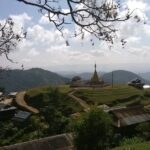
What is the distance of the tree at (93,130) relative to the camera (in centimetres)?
2759

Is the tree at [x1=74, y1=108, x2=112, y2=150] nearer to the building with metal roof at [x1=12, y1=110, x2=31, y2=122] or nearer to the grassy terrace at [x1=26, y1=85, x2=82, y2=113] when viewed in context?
the building with metal roof at [x1=12, y1=110, x2=31, y2=122]

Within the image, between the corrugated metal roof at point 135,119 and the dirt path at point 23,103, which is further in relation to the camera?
the dirt path at point 23,103

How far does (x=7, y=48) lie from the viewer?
14023mm

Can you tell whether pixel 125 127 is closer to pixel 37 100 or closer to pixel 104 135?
pixel 104 135

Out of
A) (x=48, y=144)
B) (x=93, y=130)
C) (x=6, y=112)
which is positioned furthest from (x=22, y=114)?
(x=48, y=144)

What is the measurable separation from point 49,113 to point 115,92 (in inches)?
853

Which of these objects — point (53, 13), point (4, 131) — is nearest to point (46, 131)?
point (4, 131)

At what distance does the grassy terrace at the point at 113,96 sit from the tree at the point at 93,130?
25.1m

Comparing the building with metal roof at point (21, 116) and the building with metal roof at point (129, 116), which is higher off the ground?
the building with metal roof at point (129, 116)

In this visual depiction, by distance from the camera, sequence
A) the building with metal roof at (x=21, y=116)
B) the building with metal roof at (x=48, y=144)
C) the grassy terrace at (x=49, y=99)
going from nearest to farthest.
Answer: the building with metal roof at (x=48, y=144) < the building with metal roof at (x=21, y=116) < the grassy terrace at (x=49, y=99)

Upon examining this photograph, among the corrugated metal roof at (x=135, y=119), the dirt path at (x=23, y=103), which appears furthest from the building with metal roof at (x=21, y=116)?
the corrugated metal roof at (x=135, y=119)

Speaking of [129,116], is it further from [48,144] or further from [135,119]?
[48,144]

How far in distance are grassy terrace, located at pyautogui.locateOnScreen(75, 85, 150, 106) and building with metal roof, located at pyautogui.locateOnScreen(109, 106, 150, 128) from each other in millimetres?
12441

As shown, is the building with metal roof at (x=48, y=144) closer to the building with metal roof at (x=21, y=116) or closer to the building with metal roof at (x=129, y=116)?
the building with metal roof at (x=129, y=116)
